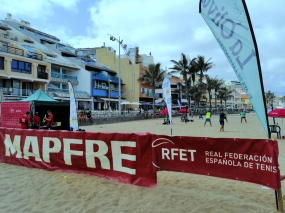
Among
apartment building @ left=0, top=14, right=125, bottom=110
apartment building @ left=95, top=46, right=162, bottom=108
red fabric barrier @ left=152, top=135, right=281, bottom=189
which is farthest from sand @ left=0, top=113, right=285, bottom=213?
apartment building @ left=95, top=46, right=162, bottom=108

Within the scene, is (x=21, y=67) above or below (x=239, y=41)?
above

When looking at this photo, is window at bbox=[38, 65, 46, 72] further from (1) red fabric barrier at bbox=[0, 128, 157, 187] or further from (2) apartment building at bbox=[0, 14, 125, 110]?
(1) red fabric barrier at bbox=[0, 128, 157, 187]

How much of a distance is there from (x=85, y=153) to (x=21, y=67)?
32.7m

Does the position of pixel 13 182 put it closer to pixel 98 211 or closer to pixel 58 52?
pixel 98 211

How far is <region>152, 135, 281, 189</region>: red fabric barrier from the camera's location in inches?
164

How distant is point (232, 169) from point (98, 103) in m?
46.9

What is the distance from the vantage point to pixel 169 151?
5.13m

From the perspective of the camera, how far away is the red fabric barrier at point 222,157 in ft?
13.7

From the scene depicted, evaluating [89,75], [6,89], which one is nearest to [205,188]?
[6,89]

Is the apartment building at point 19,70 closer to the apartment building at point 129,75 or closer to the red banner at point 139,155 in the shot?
the apartment building at point 129,75

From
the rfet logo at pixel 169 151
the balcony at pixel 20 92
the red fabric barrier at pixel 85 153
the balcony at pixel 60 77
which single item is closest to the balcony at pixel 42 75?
the balcony at pixel 20 92

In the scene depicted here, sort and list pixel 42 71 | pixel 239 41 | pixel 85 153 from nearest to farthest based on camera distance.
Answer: pixel 239 41 → pixel 85 153 → pixel 42 71

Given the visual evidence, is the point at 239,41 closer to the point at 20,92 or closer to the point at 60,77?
the point at 20,92

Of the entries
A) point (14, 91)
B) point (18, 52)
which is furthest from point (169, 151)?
point (18, 52)
